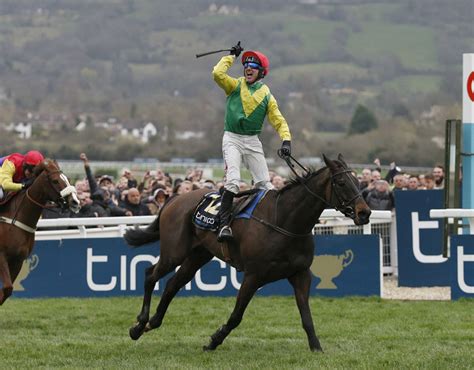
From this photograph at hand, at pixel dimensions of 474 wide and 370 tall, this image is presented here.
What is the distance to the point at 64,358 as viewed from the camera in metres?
9.27

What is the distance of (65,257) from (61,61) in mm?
82476

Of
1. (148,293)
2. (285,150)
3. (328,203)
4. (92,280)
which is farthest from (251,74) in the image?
(92,280)

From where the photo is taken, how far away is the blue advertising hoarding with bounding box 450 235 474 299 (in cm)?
1268

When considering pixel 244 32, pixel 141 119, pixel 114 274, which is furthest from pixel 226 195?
pixel 244 32

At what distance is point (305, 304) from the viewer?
943 cm

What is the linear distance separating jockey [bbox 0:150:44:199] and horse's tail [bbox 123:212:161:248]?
1188 mm

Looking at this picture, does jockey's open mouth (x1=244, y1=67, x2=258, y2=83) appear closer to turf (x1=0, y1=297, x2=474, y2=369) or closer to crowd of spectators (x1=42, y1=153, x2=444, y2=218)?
turf (x1=0, y1=297, x2=474, y2=369)

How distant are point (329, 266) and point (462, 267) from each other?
1.46 m

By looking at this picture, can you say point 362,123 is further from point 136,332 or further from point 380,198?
point 136,332

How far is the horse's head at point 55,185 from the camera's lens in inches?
429

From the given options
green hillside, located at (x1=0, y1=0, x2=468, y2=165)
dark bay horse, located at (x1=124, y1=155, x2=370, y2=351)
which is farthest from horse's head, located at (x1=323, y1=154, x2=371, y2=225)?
green hillside, located at (x1=0, y1=0, x2=468, y2=165)

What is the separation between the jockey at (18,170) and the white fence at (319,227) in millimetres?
1865

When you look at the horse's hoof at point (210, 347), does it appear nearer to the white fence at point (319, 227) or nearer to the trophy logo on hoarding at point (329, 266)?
the white fence at point (319, 227)

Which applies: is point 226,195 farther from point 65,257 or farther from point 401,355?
point 65,257
